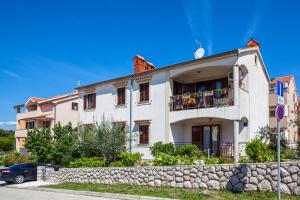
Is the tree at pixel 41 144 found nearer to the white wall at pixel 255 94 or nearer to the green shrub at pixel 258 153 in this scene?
the white wall at pixel 255 94

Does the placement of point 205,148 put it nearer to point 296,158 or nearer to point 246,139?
point 246,139

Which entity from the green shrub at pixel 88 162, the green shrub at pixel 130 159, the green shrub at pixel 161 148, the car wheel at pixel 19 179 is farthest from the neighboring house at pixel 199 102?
the car wheel at pixel 19 179

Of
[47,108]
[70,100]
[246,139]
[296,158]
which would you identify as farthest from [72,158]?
[47,108]

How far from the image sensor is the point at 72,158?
847 inches

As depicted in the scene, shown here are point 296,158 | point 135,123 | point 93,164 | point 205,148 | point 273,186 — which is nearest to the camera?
point 273,186

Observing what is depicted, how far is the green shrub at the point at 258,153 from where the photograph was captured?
13.4 m

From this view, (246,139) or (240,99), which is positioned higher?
(240,99)

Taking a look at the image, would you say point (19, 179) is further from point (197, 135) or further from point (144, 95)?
point (197, 135)

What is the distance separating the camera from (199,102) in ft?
70.6

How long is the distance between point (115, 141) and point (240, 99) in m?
7.98

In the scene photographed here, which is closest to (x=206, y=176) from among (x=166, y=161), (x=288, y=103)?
(x=166, y=161)

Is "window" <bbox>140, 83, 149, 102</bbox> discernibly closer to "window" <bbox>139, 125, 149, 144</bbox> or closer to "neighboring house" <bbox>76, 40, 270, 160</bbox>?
"neighboring house" <bbox>76, 40, 270, 160</bbox>

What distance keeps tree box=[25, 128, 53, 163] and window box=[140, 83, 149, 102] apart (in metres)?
7.25

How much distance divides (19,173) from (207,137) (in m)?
12.6
